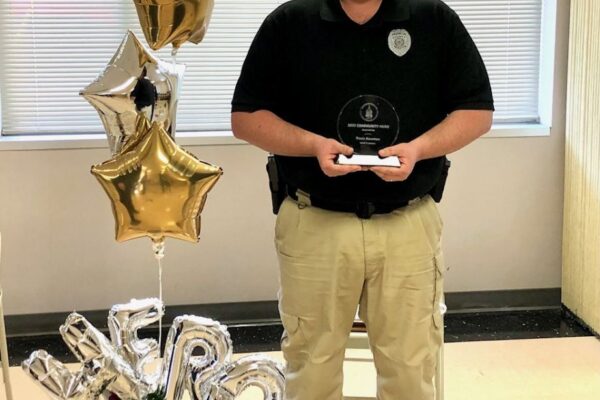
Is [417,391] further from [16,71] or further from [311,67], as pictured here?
[16,71]

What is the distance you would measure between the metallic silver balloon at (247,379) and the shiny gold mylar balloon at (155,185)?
34 cm

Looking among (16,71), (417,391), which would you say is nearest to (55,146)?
(16,71)

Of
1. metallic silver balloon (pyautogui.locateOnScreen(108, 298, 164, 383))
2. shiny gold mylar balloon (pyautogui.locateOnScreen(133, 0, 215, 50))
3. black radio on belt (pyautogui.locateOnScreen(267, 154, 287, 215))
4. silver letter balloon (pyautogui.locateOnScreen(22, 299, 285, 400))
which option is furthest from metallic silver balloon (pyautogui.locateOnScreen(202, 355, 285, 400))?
shiny gold mylar balloon (pyautogui.locateOnScreen(133, 0, 215, 50))

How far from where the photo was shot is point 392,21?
183cm

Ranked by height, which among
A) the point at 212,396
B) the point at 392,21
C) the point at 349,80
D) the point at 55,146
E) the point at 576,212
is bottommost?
the point at 212,396

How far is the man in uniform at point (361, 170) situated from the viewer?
6.05ft

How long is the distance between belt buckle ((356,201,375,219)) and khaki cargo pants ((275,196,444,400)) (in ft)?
0.05

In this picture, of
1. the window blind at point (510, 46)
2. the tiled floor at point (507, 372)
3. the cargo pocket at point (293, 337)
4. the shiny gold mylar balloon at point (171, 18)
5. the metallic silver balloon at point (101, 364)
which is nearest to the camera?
the shiny gold mylar balloon at point (171, 18)

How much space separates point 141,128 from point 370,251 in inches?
21.4

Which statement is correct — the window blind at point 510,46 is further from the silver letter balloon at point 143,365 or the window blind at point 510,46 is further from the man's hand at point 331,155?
the silver letter balloon at point 143,365

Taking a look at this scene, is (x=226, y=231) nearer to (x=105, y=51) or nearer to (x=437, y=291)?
(x=105, y=51)

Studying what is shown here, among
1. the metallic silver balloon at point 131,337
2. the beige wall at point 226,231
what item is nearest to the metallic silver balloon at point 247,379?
the metallic silver balloon at point 131,337

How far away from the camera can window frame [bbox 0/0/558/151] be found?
3167mm

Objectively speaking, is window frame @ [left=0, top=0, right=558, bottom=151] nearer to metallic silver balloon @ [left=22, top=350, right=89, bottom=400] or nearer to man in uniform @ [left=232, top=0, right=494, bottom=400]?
man in uniform @ [left=232, top=0, right=494, bottom=400]
